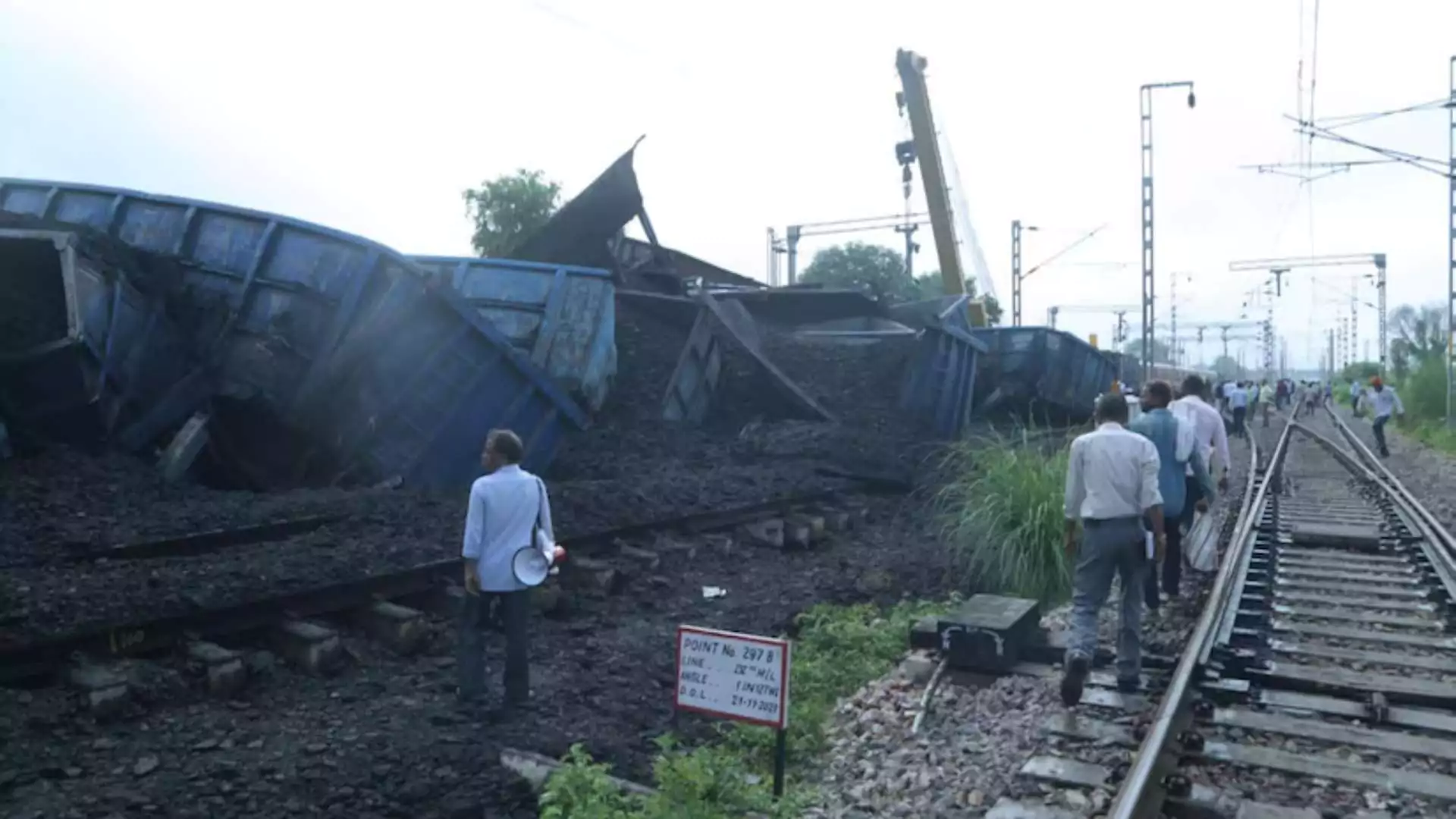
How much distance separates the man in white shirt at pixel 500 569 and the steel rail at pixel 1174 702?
2.71m

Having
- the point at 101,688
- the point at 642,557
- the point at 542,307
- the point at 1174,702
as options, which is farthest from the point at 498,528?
the point at 542,307

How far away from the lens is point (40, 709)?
4.66 m

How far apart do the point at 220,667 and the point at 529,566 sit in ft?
4.93

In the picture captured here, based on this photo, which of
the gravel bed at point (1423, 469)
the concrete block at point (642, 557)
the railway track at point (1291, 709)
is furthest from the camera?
the gravel bed at point (1423, 469)

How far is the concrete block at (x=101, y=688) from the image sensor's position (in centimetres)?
472

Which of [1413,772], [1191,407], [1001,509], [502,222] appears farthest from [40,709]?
[502,222]

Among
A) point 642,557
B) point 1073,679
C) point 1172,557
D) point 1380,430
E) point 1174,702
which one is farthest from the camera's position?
point 1380,430

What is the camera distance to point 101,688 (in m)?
4.75

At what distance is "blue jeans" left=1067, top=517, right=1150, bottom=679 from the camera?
563 centimetres

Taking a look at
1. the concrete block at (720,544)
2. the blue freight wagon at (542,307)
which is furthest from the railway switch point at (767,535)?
the blue freight wagon at (542,307)

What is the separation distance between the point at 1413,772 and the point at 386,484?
7498 millimetres

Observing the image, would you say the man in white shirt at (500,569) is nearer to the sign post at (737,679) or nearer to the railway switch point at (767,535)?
the sign post at (737,679)

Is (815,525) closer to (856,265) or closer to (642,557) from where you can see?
(642,557)

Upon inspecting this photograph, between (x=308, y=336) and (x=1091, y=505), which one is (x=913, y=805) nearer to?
(x=1091, y=505)
